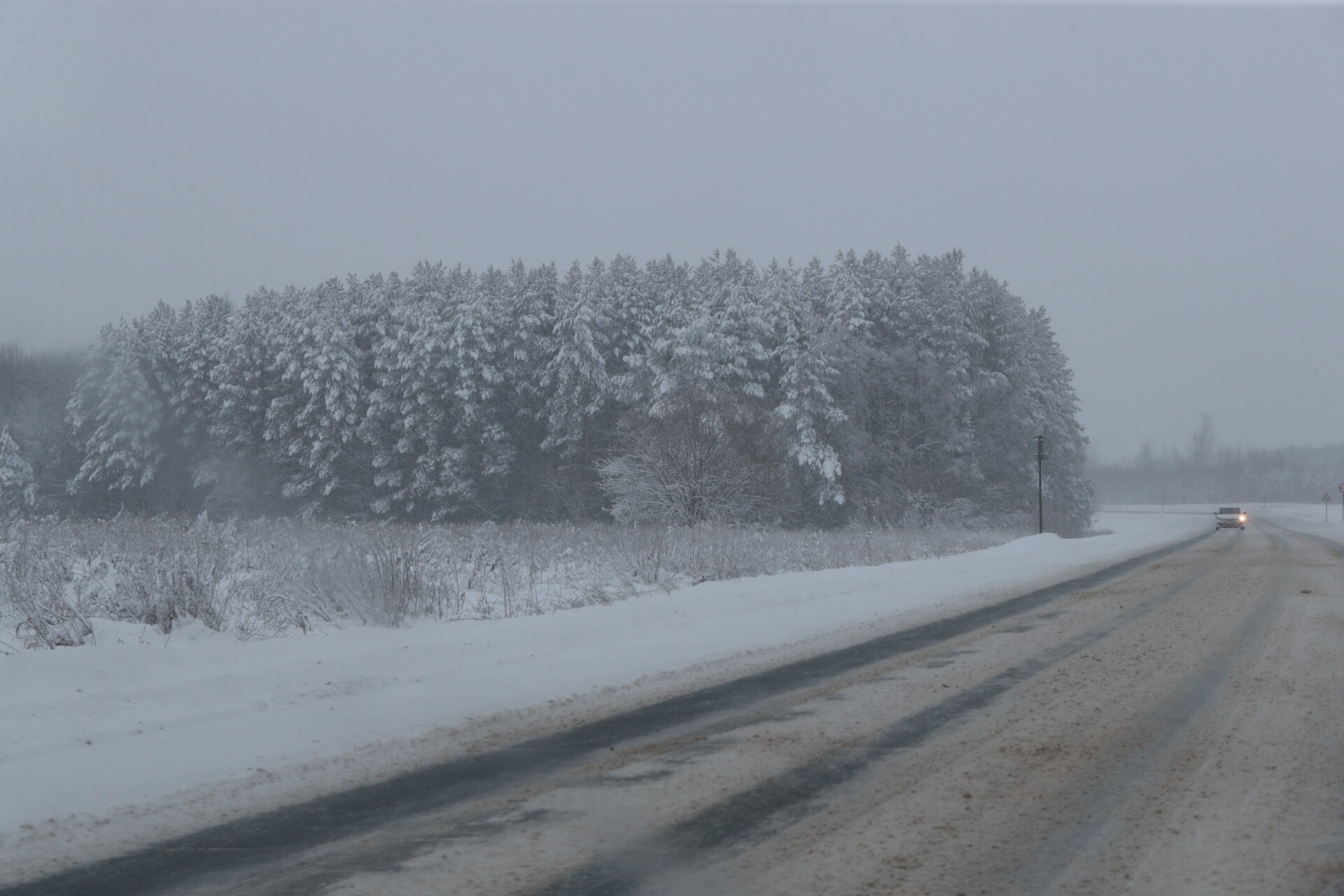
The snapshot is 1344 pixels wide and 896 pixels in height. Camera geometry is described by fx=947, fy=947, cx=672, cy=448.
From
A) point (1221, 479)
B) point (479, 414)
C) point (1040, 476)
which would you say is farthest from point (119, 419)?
point (1221, 479)

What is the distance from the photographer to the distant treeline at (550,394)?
156ft

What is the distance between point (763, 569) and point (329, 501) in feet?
138

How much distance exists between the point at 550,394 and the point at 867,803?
4925cm

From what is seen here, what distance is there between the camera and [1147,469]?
18762cm

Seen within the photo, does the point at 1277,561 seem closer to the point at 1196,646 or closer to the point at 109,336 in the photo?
the point at 1196,646

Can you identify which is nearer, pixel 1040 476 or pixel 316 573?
pixel 316 573

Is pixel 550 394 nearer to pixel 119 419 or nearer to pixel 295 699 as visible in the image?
pixel 119 419

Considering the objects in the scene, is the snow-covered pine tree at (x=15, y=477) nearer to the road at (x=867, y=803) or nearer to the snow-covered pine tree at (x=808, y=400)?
the snow-covered pine tree at (x=808, y=400)

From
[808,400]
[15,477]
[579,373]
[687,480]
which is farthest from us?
[15,477]

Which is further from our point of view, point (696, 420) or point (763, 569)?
point (696, 420)

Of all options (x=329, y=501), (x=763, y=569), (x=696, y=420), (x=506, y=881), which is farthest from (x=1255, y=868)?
(x=329, y=501)

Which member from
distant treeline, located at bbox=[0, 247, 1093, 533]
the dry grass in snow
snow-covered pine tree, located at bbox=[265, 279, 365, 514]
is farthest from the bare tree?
snow-covered pine tree, located at bbox=[265, 279, 365, 514]

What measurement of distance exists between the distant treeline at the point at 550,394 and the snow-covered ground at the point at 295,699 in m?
28.4

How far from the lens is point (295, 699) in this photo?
6930mm
